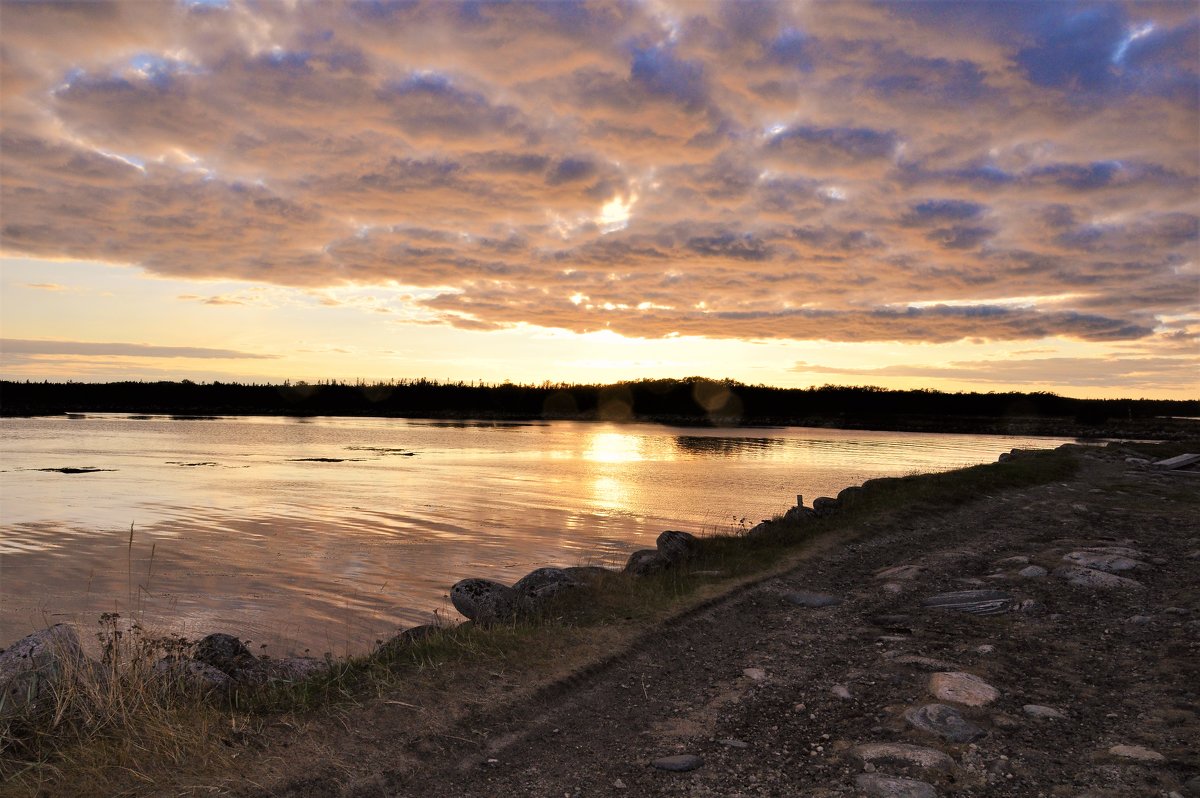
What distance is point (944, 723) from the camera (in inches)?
247

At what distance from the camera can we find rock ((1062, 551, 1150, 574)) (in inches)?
459

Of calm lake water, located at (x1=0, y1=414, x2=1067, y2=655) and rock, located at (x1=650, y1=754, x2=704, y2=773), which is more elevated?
rock, located at (x1=650, y1=754, x2=704, y2=773)

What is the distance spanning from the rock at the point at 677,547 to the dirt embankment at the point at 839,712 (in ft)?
8.72

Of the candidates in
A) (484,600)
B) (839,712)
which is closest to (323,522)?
(484,600)

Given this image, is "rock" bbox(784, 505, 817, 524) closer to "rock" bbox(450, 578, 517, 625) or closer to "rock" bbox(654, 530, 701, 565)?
"rock" bbox(654, 530, 701, 565)

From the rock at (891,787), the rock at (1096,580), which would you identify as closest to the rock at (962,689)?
the rock at (891,787)

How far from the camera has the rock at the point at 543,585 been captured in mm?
10891

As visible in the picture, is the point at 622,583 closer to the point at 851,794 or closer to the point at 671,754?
the point at 671,754

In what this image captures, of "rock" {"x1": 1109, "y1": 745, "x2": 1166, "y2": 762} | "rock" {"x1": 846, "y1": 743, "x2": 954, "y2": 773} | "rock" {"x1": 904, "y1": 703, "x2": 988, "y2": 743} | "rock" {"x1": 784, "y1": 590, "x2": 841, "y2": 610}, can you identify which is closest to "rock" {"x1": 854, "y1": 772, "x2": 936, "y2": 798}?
"rock" {"x1": 846, "y1": 743, "x2": 954, "y2": 773}

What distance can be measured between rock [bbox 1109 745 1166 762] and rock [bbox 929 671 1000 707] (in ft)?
3.56

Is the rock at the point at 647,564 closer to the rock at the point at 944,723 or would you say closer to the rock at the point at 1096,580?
the rock at the point at 1096,580

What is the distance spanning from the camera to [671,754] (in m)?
6.10

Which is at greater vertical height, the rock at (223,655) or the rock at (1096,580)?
the rock at (1096,580)

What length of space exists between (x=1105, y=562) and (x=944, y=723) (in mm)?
7550
